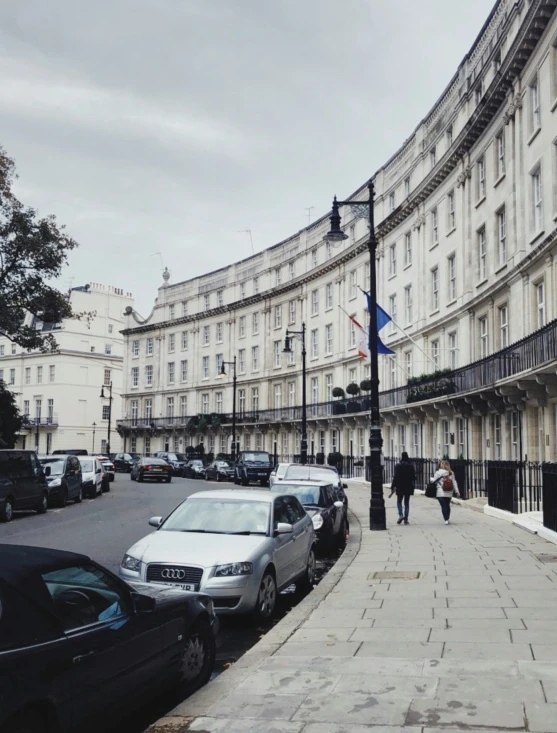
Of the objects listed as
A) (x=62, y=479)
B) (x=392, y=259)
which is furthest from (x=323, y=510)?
(x=392, y=259)

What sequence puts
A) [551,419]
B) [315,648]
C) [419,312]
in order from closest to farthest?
[315,648]
[551,419]
[419,312]

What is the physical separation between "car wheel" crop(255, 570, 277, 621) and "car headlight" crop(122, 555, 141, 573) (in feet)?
4.77

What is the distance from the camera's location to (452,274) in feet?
121

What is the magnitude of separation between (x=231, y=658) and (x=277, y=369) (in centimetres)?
5842

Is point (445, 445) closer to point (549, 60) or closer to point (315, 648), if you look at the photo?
point (549, 60)

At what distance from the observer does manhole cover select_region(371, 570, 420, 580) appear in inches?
457

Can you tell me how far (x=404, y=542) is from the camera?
16.1 meters

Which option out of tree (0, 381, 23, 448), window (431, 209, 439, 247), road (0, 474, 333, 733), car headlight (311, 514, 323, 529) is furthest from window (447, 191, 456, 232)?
car headlight (311, 514, 323, 529)

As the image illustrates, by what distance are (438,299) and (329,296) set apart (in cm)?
1968

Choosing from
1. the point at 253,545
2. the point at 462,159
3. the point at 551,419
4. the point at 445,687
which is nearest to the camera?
the point at 445,687

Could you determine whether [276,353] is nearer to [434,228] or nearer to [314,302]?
[314,302]

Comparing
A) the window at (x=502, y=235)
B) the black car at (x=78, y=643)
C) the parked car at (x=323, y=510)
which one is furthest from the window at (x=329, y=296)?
the black car at (x=78, y=643)

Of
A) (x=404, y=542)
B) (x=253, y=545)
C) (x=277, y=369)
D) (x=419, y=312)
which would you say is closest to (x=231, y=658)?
(x=253, y=545)

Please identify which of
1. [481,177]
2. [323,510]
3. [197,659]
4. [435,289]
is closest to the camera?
[197,659]
